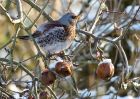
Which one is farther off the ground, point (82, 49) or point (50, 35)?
point (50, 35)

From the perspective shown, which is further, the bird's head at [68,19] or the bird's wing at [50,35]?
the bird's head at [68,19]

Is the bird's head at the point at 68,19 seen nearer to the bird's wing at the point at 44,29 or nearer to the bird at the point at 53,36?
the bird at the point at 53,36

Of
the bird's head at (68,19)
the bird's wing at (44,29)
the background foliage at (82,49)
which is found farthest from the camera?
the bird's head at (68,19)

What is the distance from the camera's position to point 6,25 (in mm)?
6203

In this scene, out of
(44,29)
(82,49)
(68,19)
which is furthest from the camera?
(82,49)

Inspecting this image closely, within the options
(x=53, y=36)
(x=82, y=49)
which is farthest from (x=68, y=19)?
(x=82, y=49)

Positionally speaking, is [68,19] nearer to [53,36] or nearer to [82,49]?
[53,36]

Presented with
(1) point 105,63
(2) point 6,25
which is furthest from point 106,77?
(2) point 6,25

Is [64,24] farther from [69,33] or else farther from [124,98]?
[124,98]

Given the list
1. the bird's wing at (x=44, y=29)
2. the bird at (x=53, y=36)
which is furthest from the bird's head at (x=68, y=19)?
the bird's wing at (x=44, y=29)

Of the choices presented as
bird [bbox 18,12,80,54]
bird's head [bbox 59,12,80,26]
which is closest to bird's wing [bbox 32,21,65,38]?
bird [bbox 18,12,80,54]

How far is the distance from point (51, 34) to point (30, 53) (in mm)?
2531

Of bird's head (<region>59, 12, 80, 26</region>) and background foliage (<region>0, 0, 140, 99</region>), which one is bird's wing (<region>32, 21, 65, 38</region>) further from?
bird's head (<region>59, 12, 80, 26</region>)

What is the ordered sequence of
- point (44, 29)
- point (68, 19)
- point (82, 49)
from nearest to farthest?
point (44, 29), point (68, 19), point (82, 49)
